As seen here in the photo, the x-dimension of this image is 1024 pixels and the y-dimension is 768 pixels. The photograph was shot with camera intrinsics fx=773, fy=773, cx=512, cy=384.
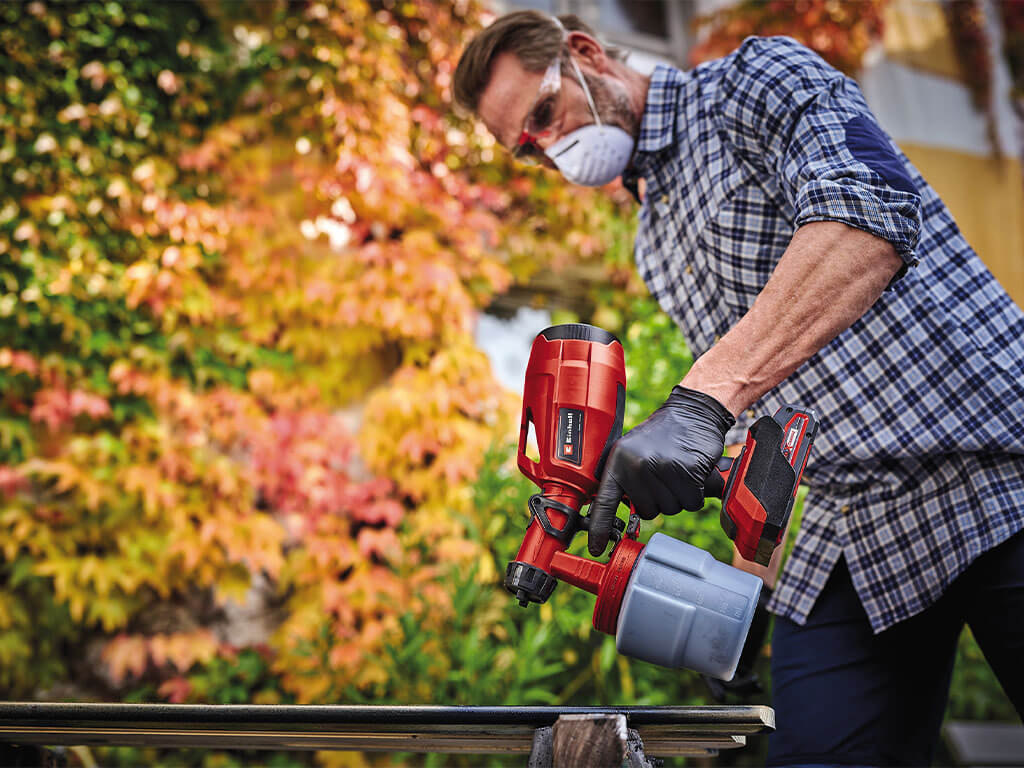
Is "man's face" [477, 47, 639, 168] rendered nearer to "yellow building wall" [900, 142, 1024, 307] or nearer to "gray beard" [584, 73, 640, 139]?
"gray beard" [584, 73, 640, 139]

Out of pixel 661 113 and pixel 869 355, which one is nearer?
pixel 869 355

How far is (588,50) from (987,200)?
14.3 ft

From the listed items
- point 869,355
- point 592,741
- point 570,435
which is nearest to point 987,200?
point 869,355

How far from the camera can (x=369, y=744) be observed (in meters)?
1.02

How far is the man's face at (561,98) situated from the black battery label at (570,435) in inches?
29.4

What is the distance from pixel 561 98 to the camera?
1.49 meters

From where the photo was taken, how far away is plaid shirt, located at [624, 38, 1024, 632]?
1.07 metres

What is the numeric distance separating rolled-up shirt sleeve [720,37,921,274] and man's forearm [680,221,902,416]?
23 mm

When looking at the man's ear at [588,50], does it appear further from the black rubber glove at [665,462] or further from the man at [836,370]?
the black rubber glove at [665,462]

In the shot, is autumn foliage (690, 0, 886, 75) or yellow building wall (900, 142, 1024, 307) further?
yellow building wall (900, 142, 1024, 307)

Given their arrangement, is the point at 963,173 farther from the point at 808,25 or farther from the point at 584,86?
the point at 584,86

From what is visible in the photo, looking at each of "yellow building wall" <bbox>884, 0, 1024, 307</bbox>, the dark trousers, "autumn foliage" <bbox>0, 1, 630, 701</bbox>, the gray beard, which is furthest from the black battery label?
"yellow building wall" <bbox>884, 0, 1024, 307</bbox>

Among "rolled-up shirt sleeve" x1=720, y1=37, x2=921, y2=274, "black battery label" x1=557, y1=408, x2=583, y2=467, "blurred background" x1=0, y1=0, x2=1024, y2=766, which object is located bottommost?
"blurred background" x1=0, y1=0, x2=1024, y2=766

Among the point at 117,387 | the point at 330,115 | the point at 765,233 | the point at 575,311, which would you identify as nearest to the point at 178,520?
the point at 117,387
